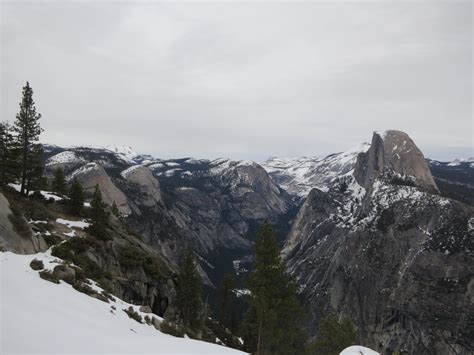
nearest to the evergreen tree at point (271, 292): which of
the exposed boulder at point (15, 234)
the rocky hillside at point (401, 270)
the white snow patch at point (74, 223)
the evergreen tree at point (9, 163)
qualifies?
the exposed boulder at point (15, 234)

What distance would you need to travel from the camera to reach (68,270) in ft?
59.8

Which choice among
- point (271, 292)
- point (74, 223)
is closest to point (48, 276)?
point (271, 292)

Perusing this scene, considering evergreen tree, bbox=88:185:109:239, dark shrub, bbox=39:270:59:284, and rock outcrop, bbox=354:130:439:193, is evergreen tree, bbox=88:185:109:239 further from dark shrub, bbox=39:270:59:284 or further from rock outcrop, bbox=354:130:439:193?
rock outcrop, bbox=354:130:439:193

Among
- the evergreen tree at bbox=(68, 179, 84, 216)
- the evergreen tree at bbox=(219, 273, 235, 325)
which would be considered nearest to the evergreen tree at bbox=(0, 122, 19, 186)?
the evergreen tree at bbox=(68, 179, 84, 216)

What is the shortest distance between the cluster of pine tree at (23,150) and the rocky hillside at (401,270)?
95.9m

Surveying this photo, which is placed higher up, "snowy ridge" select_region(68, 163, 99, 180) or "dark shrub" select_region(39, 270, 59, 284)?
"dark shrub" select_region(39, 270, 59, 284)

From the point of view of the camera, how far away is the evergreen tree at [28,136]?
138ft

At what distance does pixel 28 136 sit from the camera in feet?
140

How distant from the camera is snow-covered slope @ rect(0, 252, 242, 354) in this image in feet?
28.7

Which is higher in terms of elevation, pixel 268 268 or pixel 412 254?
pixel 268 268

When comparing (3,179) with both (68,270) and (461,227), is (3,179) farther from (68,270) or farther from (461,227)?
(461,227)

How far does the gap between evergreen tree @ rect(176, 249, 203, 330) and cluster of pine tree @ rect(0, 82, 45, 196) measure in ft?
77.9

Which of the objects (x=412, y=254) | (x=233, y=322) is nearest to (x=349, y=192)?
(x=412, y=254)

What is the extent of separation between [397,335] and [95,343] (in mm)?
105693
